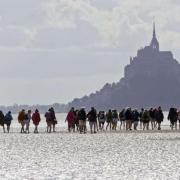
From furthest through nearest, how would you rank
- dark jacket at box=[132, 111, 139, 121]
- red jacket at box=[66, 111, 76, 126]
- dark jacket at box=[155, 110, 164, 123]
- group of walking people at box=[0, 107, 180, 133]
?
dark jacket at box=[155, 110, 164, 123], dark jacket at box=[132, 111, 139, 121], red jacket at box=[66, 111, 76, 126], group of walking people at box=[0, 107, 180, 133]

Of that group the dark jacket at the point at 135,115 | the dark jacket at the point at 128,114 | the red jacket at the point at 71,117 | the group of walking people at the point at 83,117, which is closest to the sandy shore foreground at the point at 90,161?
the group of walking people at the point at 83,117

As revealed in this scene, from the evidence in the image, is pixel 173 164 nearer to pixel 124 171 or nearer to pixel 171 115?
pixel 124 171

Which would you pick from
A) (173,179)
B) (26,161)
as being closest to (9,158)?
(26,161)

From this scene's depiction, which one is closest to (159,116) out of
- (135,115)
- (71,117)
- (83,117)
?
(135,115)

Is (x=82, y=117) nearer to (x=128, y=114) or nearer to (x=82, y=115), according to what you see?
(x=82, y=115)

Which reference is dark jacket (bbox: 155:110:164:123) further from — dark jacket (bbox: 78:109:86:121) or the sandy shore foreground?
the sandy shore foreground

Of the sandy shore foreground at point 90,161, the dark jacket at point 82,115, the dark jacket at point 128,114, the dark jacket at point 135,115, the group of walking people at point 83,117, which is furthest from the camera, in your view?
the dark jacket at point 135,115

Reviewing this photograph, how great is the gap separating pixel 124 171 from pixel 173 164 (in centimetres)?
243

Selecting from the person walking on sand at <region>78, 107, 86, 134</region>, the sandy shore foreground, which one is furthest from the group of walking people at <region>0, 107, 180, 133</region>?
the sandy shore foreground

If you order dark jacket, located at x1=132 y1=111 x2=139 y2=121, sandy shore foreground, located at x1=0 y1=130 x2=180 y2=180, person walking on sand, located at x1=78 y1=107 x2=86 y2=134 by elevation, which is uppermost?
dark jacket, located at x1=132 y1=111 x2=139 y2=121

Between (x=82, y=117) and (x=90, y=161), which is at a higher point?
(x=82, y=117)

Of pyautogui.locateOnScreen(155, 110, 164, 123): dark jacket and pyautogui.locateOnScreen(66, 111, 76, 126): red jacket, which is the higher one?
pyautogui.locateOnScreen(155, 110, 164, 123): dark jacket

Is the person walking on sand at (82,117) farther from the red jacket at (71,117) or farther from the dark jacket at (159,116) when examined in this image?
the dark jacket at (159,116)

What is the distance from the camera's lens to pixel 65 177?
1941 cm
